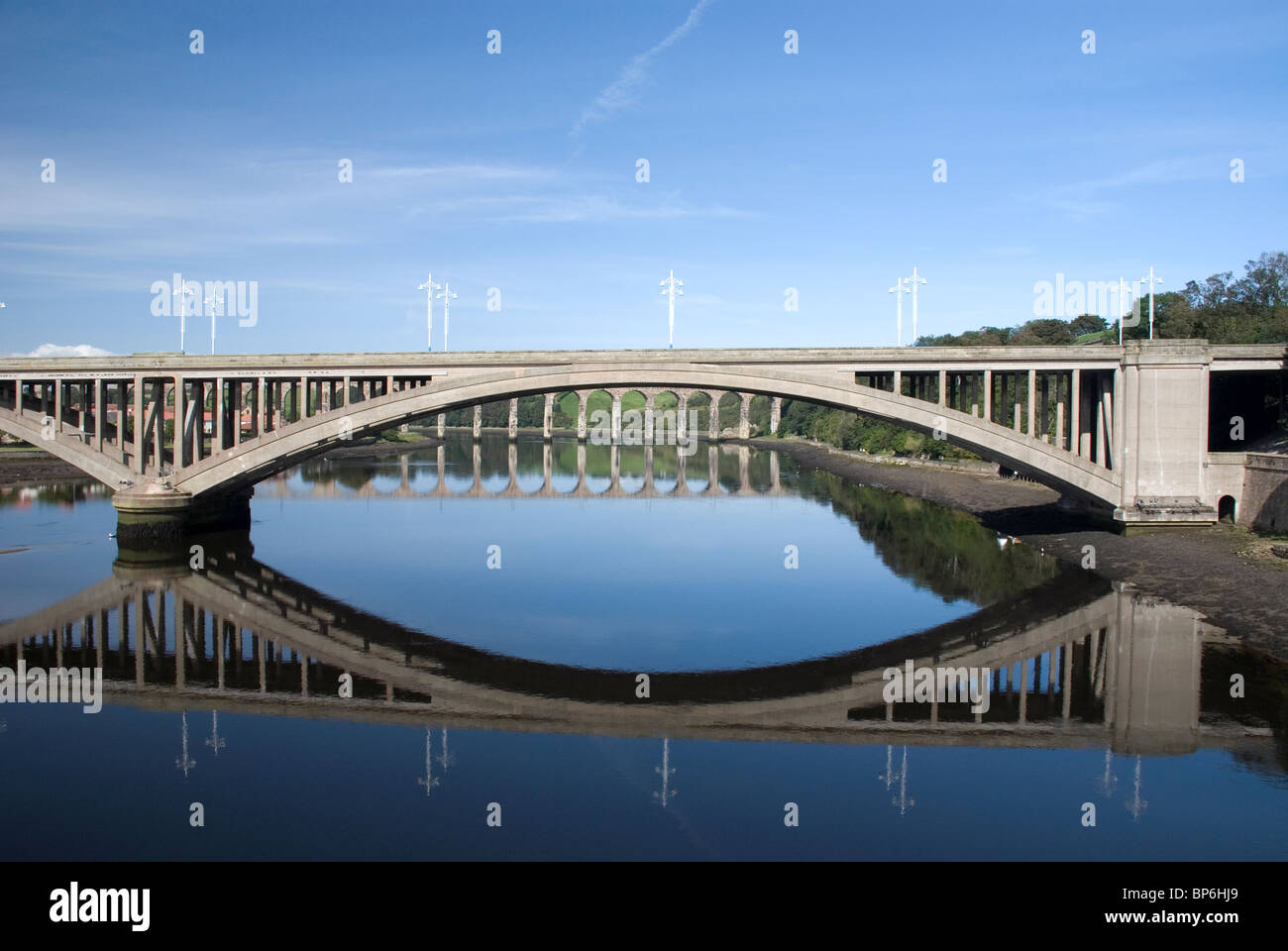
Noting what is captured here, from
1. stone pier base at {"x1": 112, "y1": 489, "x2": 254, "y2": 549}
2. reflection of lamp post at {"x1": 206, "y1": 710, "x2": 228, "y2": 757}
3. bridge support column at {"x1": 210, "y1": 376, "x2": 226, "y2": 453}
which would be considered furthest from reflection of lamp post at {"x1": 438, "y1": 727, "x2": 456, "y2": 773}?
bridge support column at {"x1": 210, "y1": 376, "x2": 226, "y2": 453}

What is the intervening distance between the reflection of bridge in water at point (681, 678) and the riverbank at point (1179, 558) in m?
1.07

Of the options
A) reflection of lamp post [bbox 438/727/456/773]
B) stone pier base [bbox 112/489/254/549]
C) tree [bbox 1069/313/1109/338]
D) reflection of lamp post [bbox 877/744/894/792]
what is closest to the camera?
reflection of lamp post [bbox 877/744/894/792]

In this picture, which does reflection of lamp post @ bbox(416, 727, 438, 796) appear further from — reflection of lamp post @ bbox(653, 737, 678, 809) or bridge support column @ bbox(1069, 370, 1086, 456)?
bridge support column @ bbox(1069, 370, 1086, 456)

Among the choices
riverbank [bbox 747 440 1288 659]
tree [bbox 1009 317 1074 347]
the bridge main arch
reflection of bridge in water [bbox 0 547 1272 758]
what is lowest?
reflection of bridge in water [bbox 0 547 1272 758]

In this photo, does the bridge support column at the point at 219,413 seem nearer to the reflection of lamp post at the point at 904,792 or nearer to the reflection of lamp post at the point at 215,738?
the reflection of lamp post at the point at 215,738

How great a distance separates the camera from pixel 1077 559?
36.1 meters

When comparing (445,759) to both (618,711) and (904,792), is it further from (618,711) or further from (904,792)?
(904,792)

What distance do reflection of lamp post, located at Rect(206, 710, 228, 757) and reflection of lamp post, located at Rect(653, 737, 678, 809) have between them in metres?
7.51

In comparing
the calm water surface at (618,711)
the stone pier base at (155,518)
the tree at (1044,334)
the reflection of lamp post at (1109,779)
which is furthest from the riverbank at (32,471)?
the tree at (1044,334)

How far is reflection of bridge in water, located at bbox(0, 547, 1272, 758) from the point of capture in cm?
1881

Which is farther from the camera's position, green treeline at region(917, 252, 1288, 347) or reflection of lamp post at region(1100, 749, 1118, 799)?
green treeline at region(917, 252, 1288, 347)

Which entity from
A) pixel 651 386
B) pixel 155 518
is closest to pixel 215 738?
pixel 651 386
